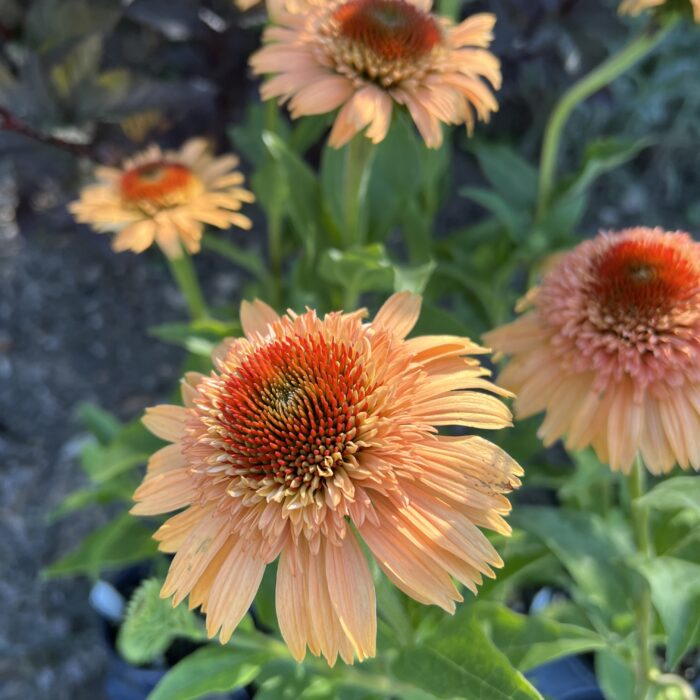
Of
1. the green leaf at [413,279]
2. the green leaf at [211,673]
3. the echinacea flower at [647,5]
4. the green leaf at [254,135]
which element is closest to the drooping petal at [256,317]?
the green leaf at [413,279]

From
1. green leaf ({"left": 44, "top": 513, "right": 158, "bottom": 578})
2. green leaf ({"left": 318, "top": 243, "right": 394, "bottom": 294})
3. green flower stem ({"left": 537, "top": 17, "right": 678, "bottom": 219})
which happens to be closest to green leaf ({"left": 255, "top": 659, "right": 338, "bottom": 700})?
green leaf ({"left": 44, "top": 513, "right": 158, "bottom": 578})

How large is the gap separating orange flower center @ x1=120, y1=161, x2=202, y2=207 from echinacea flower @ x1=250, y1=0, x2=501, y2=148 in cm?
34

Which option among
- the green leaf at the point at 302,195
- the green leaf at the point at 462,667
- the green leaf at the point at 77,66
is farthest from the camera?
the green leaf at the point at 77,66

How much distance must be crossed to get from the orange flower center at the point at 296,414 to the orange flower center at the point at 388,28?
0.48 metres

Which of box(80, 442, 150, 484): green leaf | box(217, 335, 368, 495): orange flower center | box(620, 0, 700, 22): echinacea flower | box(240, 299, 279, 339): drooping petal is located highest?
box(620, 0, 700, 22): echinacea flower

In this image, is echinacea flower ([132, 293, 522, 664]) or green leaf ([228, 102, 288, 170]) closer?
echinacea flower ([132, 293, 522, 664])

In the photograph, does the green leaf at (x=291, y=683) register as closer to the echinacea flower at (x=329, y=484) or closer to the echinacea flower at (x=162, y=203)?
the echinacea flower at (x=329, y=484)

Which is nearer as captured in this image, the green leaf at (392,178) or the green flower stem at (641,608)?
the green flower stem at (641,608)

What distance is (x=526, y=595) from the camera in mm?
1474

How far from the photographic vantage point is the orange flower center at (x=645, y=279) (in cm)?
87

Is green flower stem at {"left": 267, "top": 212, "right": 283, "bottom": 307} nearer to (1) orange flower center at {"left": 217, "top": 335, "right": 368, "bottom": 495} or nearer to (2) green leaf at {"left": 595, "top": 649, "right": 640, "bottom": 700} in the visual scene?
(1) orange flower center at {"left": 217, "top": 335, "right": 368, "bottom": 495}

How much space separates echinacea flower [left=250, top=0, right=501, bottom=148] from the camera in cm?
98

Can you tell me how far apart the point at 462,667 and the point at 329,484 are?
0.95 ft

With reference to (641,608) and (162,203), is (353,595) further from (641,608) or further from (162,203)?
(162,203)
